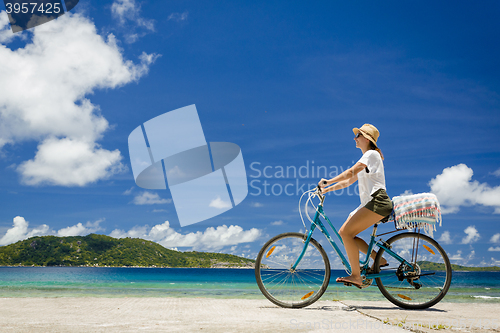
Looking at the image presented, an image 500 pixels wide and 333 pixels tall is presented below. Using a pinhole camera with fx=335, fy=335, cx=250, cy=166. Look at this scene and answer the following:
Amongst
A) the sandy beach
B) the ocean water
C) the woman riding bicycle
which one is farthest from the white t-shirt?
the sandy beach

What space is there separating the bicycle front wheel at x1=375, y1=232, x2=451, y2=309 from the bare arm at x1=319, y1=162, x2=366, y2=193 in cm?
98

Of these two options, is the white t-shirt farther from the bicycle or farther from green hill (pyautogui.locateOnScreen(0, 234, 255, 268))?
green hill (pyautogui.locateOnScreen(0, 234, 255, 268))

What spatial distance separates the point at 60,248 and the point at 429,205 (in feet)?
531

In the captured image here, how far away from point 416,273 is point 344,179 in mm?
1565

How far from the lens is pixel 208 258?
158 metres

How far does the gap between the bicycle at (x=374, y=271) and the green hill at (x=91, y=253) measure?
130 m

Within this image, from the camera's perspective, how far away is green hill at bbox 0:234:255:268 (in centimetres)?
13425

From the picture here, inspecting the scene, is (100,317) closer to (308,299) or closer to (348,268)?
(308,299)

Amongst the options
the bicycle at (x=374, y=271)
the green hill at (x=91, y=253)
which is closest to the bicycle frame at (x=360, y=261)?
the bicycle at (x=374, y=271)

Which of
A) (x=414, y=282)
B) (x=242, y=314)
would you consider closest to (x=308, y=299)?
(x=242, y=314)

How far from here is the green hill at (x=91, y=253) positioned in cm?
13425

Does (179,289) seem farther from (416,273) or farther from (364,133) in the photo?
(364,133)

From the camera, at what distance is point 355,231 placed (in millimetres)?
4309

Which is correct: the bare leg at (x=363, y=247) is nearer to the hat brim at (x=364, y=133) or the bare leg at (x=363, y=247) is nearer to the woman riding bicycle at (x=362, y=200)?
the woman riding bicycle at (x=362, y=200)
